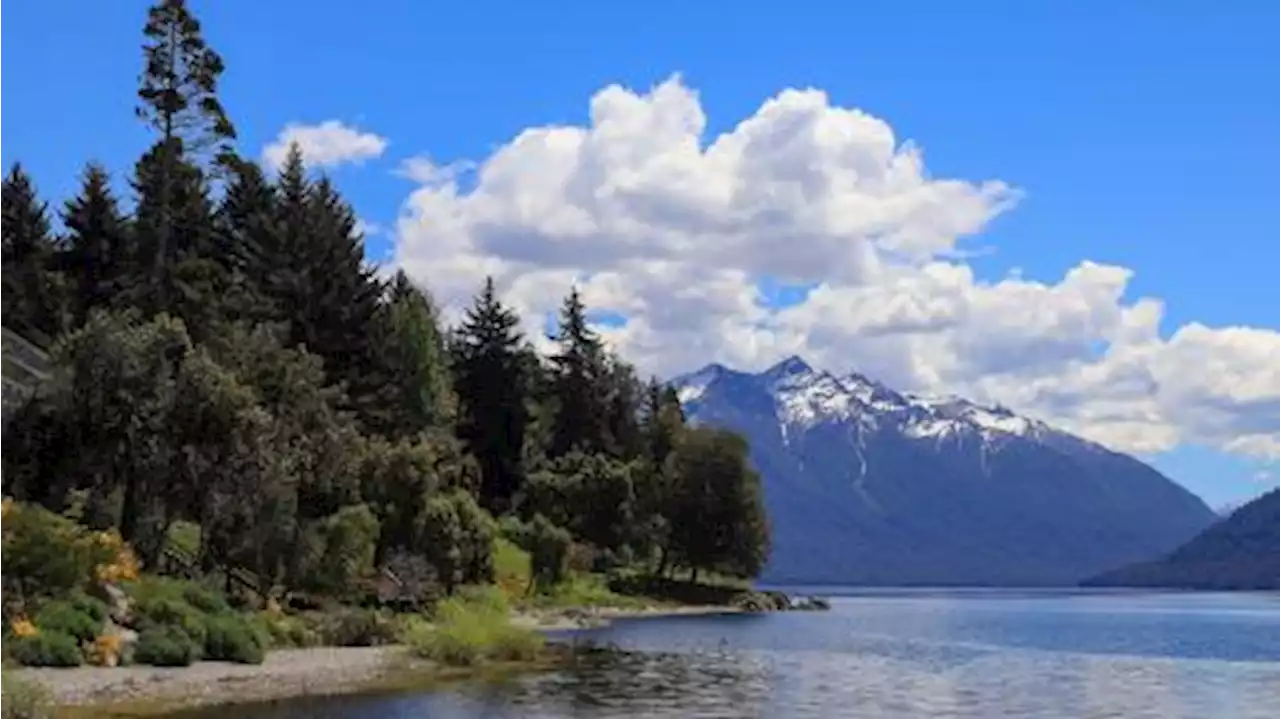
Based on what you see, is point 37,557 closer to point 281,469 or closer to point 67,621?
point 67,621

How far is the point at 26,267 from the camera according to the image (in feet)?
307

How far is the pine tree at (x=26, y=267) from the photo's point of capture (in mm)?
88375

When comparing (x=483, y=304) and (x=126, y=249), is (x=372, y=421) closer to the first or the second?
(x=126, y=249)

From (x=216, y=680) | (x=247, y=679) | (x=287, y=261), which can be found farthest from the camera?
(x=287, y=261)

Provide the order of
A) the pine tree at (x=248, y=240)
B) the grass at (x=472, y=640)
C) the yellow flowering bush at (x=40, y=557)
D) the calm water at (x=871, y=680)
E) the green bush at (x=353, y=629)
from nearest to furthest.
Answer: the calm water at (x=871, y=680) → the yellow flowering bush at (x=40, y=557) → the grass at (x=472, y=640) → the green bush at (x=353, y=629) → the pine tree at (x=248, y=240)

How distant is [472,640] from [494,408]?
60.4 metres

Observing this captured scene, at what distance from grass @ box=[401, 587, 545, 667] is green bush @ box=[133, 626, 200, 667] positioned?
9352 millimetres

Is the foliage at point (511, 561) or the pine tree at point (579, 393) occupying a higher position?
the pine tree at point (579, 393)

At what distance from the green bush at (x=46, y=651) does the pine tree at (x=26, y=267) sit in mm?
44823

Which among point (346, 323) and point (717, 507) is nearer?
point (346, 323)

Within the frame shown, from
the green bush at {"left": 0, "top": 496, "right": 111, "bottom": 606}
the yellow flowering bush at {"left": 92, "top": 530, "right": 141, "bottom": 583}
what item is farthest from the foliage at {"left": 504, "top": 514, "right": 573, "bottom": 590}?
the green bush at {"left": 0, "top": 496, "right": 111, "bottom": 606}

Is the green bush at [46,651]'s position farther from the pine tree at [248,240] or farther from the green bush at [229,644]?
the pine tree at [248,240]

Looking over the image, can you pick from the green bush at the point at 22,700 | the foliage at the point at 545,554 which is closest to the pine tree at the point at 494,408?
the foliage at the point at 545,554

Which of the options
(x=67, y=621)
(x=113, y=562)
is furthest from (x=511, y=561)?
(x=67, y=621)
